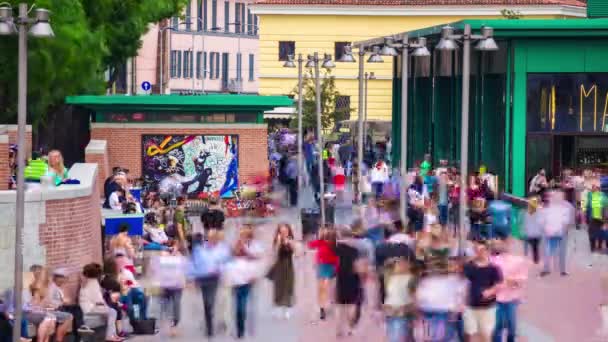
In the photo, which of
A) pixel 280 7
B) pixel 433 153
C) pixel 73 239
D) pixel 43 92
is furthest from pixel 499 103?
pixel 280 7

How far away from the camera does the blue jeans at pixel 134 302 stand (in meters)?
22.3

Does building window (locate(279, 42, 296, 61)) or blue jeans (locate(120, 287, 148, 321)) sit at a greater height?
building window (locate(279, 42, 296, 61))

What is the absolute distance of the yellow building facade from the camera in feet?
246

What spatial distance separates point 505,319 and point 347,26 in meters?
56.4

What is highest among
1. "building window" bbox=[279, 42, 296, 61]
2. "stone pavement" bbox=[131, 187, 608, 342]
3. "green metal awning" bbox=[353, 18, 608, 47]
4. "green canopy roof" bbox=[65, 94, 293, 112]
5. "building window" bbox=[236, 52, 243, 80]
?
"building window" bbox=[236, 52, 243, 80]

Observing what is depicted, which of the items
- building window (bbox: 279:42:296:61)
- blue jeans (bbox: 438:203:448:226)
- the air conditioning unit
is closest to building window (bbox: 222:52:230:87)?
the air conditioning unit

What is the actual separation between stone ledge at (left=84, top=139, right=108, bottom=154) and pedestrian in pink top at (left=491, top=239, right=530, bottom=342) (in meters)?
21.7

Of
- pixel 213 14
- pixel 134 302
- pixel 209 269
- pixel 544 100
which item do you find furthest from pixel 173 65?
pixel 209 269

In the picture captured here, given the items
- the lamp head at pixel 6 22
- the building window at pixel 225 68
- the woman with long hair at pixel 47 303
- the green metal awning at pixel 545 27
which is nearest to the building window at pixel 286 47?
the building window at pixel 225 68

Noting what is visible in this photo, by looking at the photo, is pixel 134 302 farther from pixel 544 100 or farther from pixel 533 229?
pixel 544 100

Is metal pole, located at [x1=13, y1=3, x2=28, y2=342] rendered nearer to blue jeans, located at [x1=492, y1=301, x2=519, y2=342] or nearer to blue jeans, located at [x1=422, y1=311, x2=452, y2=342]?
blue jeans, located at [x1=422, y1=311, x2=452, y2=342]

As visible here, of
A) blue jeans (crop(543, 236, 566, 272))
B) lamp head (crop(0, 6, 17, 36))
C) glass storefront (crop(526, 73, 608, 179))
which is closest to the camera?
lamp head (crop(0, 6, 17, 36))

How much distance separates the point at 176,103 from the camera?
145ft

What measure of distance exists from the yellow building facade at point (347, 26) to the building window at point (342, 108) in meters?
0.29
